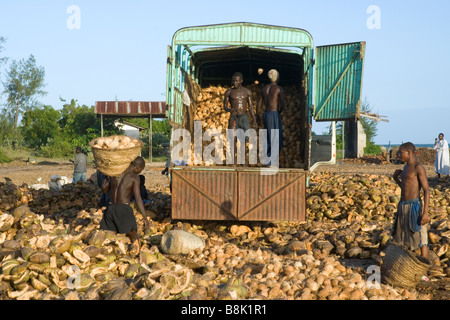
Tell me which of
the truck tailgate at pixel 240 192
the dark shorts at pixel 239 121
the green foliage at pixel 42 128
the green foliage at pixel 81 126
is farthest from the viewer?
the green foliage at pixel 42 128

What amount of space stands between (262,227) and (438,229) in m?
2.87

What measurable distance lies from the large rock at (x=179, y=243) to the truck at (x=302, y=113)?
98 cm

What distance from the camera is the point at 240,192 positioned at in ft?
25.6

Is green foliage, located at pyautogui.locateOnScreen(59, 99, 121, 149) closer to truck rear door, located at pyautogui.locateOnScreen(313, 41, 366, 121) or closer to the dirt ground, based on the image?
the dirt ground

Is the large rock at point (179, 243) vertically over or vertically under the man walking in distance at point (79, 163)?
under

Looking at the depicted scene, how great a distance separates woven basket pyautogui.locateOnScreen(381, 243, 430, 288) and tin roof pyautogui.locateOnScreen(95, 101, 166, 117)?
20.0 meters

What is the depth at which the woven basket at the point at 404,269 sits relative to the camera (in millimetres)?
5422

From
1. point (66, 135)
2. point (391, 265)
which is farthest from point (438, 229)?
point (66, 135)

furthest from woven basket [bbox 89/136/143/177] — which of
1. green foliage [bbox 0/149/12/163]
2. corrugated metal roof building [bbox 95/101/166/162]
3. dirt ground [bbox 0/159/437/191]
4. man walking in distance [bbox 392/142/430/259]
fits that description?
green foliage [bbox 0/149/12/163]

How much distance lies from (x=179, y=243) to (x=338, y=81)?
4424 mm

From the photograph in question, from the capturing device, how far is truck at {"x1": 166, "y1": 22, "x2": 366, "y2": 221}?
7.79 meters

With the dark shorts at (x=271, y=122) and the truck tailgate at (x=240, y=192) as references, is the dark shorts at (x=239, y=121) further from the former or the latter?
the truck tailgate at (x=240, y=192)

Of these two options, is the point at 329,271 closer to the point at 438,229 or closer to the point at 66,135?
the point at 438,229

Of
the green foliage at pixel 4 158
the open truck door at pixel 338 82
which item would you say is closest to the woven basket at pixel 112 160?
the open truck door at pixel 338 82
